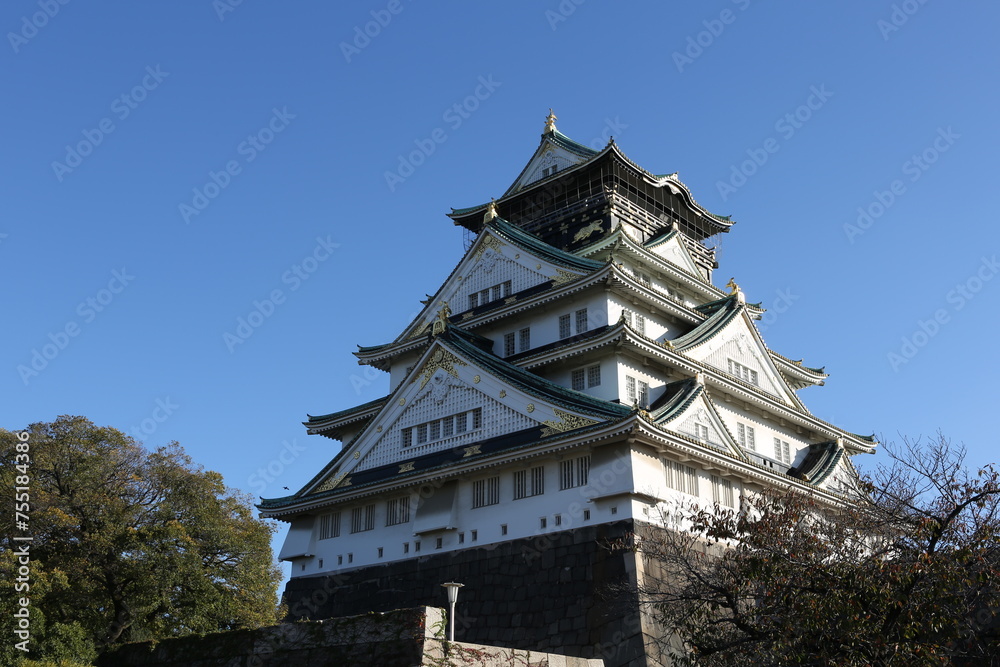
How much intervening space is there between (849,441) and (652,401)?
477 inches

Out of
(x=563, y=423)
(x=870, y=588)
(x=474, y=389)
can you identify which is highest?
(x=474, y=389)

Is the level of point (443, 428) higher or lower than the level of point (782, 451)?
lower

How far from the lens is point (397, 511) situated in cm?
3422

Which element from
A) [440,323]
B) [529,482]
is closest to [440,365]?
[440,323]

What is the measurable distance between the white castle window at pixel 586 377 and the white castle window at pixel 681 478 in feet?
16.3

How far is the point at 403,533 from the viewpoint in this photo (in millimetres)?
33562

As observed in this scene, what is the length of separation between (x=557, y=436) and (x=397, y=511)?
813 cm

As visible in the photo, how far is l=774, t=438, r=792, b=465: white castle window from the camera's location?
38.6 m

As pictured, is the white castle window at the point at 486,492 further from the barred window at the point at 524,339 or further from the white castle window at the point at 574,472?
the barred window at the point at 524,339

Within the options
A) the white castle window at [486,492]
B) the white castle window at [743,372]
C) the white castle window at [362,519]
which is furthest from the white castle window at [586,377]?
the white castle window at [362,519]

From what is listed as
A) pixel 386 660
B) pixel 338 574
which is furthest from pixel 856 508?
pixel 338 574

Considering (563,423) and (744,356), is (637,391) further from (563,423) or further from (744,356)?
(744,356)

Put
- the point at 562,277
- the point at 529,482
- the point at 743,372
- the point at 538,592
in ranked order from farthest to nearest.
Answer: the point at 743,372 → the point at 562,277 → the point at 529,482 → the point at 538,592

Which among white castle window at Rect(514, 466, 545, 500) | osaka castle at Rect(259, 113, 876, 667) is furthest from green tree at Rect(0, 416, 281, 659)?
white castle window at Rect(514, 466, 545, 500)
